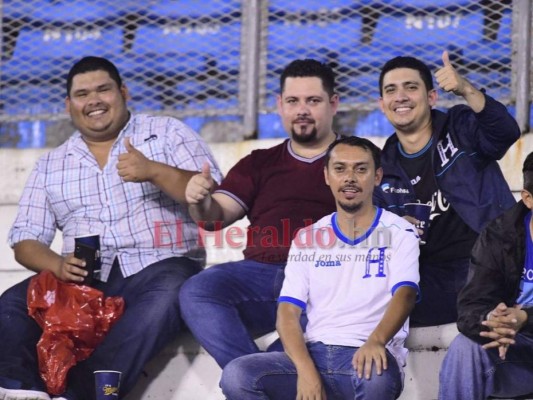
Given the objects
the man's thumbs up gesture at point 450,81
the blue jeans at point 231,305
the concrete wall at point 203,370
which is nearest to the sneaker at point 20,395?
the concrete wall at point 203,370

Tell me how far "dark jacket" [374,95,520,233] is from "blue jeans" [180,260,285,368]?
1.74 ft

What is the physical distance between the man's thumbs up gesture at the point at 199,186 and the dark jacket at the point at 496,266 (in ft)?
3.39

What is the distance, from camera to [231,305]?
4.42 m

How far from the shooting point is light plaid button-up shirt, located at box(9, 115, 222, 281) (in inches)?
189

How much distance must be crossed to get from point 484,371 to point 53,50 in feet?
11.4

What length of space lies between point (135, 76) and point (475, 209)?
96.8 inches

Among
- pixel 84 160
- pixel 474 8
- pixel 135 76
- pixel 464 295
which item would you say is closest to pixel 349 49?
pixel 474 8

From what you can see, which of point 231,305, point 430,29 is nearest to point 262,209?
point 231,305

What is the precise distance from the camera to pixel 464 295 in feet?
12.8

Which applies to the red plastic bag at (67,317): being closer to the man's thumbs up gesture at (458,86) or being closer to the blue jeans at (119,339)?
the blue jeans at (119,339)

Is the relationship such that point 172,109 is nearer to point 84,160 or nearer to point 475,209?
point 84,160

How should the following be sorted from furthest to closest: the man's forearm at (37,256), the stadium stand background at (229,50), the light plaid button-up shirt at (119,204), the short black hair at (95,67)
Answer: the stadium stand background at (229,50) < the short black hair at (95,67) < the light plaid button-up shirt at (119,204) < the man's forearm at (37,256)

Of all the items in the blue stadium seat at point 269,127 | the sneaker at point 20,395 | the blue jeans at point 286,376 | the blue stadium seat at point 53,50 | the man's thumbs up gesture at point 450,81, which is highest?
A: the blue stadium seat at point 53,50

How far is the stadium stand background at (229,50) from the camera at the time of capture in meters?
5.89
